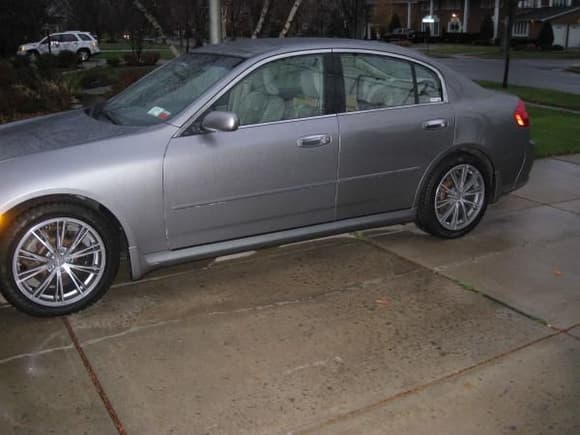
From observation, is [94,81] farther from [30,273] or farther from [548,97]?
[30,273]

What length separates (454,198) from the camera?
5379mm

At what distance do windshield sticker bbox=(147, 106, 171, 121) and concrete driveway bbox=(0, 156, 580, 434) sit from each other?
3.77 ft

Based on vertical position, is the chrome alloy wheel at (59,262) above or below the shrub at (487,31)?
below

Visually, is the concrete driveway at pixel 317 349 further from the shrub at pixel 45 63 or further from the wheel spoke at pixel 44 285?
the shrub at pixel 45 63

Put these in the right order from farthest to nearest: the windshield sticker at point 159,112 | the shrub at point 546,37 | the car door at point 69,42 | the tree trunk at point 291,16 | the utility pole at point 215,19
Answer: the shrub at point 546,37, the car door at point 69,42, the tree trunk at point 291,16, the utility pole at point 215,19, the windshield sticker at point 159,112

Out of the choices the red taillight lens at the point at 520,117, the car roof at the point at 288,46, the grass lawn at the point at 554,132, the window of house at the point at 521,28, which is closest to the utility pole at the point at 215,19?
the car roof at the point at 288,46

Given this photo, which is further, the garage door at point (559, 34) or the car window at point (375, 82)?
the garage door at point (559, 34)

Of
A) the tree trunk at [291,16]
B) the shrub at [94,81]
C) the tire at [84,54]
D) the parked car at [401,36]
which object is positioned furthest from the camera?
the parked car at [401,36]

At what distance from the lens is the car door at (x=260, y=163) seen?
416 cm

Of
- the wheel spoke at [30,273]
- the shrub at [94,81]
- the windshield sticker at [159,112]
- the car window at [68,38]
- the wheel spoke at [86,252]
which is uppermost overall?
the car window at [68,38]

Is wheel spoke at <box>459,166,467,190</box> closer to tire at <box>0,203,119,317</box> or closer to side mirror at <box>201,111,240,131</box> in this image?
side mirror at <box>201,111,240,131</box>

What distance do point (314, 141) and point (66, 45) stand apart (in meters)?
35.5

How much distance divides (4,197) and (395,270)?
2711 mm

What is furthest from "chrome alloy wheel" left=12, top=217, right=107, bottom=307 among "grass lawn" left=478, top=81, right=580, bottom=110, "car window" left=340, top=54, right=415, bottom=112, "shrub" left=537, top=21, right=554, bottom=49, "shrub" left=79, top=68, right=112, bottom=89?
"shrub" left=537, top=21, right=554, bottom=49
